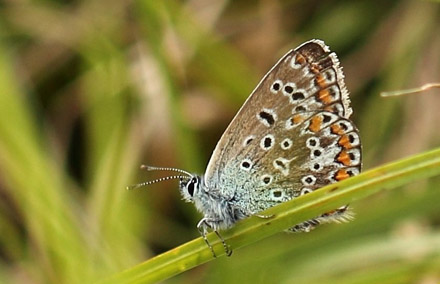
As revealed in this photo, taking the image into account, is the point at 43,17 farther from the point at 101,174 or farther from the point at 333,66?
the point at 333,66

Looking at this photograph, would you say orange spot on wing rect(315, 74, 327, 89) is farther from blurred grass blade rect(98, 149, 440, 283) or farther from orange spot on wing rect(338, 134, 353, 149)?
blurred grass blade rect(98, 149, 440, 283)

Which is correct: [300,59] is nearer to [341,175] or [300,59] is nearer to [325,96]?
[325,96]

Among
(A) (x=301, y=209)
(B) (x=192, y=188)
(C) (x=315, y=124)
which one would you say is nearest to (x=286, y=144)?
(C) (x=315, y=124)

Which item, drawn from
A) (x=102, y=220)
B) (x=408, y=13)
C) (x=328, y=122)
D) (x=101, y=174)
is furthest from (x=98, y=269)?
(x=408, y=13)

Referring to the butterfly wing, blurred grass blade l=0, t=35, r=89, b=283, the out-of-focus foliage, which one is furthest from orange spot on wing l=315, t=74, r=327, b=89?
blurred grass blade l=0, t=35, r=89, b=283

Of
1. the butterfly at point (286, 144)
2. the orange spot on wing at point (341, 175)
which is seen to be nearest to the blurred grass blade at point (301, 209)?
the butterfly at point (286, 144)

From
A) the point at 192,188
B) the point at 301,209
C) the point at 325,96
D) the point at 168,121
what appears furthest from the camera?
the point at 168,121

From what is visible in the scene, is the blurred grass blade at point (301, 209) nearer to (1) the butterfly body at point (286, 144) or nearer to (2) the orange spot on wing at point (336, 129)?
(1) the butterfly body at point (286, 144)
